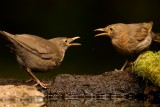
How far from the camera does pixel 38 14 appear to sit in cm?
2116

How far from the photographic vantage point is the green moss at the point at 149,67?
11.9 m

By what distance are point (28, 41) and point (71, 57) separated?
5.97 m

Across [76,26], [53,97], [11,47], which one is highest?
[76,26]

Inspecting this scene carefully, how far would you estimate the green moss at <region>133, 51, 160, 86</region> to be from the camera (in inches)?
467

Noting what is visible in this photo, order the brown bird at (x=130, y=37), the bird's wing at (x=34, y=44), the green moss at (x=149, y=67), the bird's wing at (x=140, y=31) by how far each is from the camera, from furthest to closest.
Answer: the bird's wing at (x=140, y=31) < the brown bird at (x=130, y=37) < the bird's wing at (x=34, y=44) < the green moss at (x=149, y=67)

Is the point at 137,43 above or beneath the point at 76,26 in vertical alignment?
beneath

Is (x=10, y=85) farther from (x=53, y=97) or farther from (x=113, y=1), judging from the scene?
(x=113, y=1)

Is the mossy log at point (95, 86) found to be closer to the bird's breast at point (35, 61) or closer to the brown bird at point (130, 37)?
the bird's breast at point (35, 61)

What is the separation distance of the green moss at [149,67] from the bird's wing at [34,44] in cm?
126

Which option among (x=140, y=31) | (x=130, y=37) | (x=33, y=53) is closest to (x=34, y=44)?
(x=33, y=53)

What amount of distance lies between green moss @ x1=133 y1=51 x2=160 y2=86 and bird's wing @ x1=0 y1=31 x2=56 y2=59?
126 cm

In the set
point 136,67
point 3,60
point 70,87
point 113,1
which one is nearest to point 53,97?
point 70,87

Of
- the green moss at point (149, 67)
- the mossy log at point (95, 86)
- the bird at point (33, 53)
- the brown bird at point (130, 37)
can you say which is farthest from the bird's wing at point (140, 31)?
the bird at point (33, 53)

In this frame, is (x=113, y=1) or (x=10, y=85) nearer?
(x=10, y=85)
